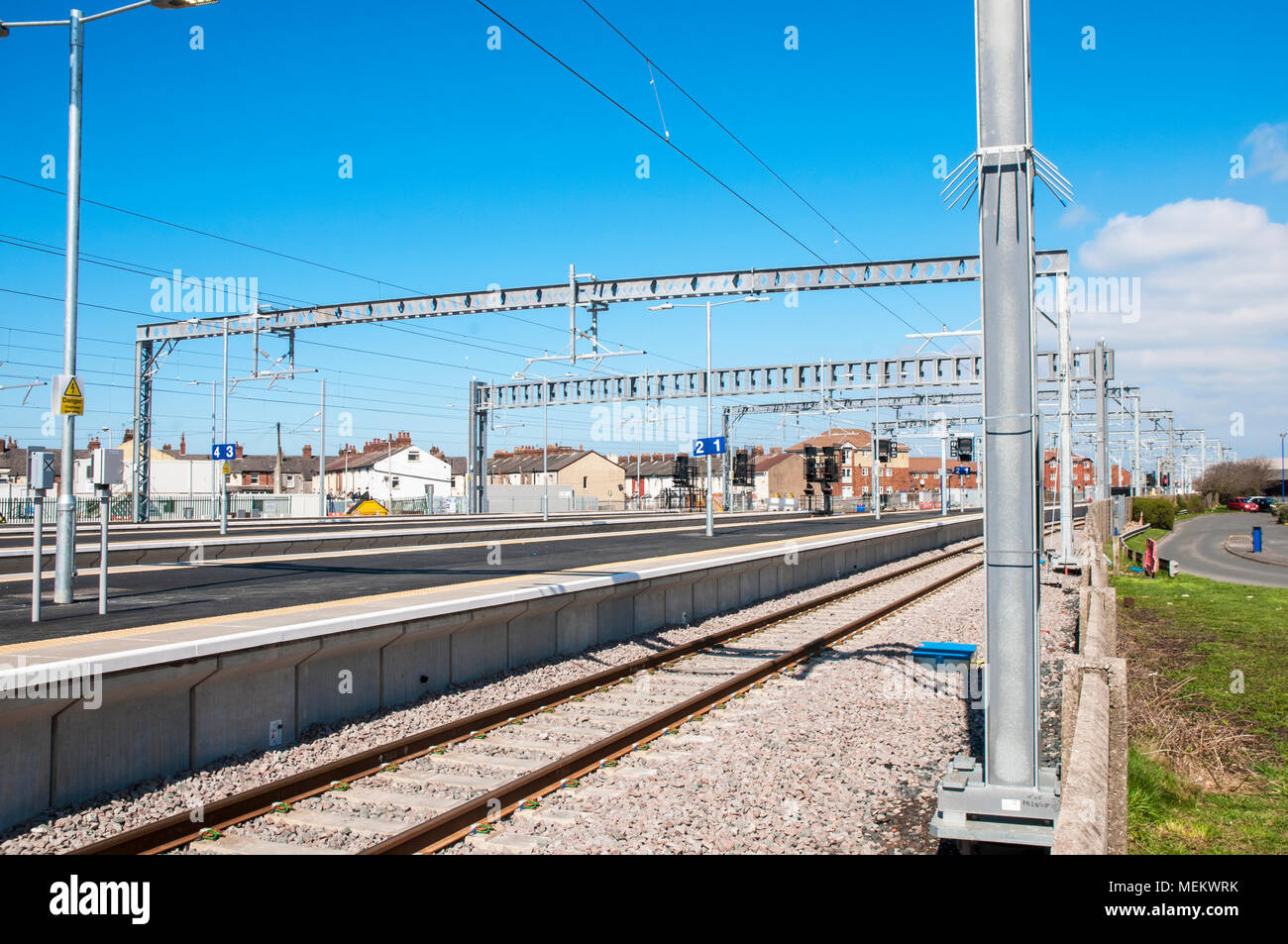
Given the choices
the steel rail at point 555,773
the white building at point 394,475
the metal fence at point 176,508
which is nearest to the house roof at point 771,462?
the white building at point 394,475

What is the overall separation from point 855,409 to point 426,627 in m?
53.9

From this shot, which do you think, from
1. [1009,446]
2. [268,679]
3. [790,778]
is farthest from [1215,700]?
[268,679]

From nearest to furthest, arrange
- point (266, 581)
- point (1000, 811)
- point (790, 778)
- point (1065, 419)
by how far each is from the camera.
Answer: point (1000, 811), point (790, 778), point (266, 581), point (1065, 419)

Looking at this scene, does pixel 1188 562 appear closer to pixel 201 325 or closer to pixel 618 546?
pixel 618 546

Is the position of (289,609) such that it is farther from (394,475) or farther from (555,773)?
(394,475)

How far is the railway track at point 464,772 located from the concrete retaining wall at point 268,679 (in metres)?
1.20

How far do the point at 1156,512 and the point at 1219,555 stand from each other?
74.6 ft

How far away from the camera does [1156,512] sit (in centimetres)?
6378

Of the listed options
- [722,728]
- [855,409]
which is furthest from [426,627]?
[855,409]

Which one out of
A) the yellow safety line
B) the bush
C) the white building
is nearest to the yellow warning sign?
the yellow safety line

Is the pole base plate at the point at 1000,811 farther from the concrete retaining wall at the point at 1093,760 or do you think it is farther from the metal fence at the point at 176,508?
the metal fence at the point at 176,508

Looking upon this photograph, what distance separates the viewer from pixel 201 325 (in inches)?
1436

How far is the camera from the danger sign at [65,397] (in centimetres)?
1238

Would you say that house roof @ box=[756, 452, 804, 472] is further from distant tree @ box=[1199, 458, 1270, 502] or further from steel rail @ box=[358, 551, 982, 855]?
steel rail @ box=[358, 551, 982, 855]
